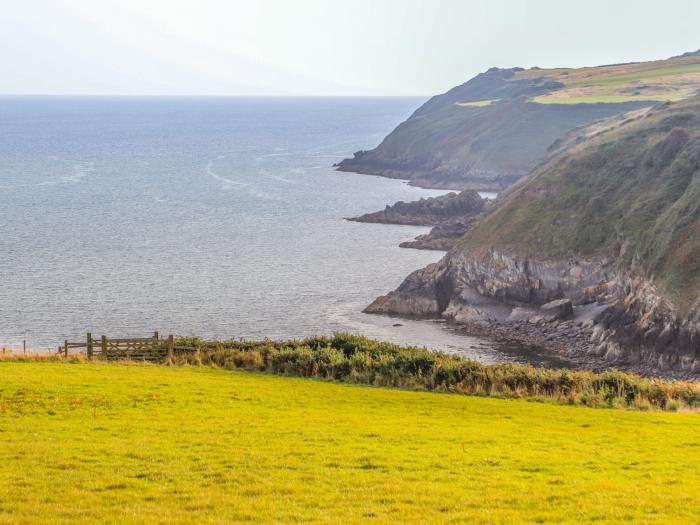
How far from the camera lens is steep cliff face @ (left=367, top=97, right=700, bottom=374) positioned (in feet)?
206

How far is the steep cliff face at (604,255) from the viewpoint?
62938 mm

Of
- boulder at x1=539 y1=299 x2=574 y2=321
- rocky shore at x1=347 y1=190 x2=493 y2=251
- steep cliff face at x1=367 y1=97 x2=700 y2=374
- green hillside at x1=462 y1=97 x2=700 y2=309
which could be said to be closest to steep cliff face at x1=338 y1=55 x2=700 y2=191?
rocky shore at x1=347 y1=190 x2=493 y2=251

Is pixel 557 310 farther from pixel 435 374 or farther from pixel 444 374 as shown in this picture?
pixel 435 374

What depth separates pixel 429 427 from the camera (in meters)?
27.9

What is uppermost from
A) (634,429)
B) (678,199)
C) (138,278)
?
(678,199)

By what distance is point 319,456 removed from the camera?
73.7ft

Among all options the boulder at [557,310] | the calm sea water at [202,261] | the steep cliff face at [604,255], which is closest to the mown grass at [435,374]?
the steep cliff face at [604,255]

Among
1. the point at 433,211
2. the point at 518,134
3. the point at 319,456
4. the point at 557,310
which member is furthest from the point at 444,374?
the point at 518,134

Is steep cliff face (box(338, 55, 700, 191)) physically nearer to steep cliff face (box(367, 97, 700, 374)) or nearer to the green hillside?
the green hillside

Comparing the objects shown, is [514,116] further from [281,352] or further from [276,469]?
[276,469]

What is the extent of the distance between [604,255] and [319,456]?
57.7 metres

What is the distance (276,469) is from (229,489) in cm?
213

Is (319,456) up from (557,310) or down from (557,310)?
up

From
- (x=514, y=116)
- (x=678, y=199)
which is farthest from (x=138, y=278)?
(x=514, y=116)
